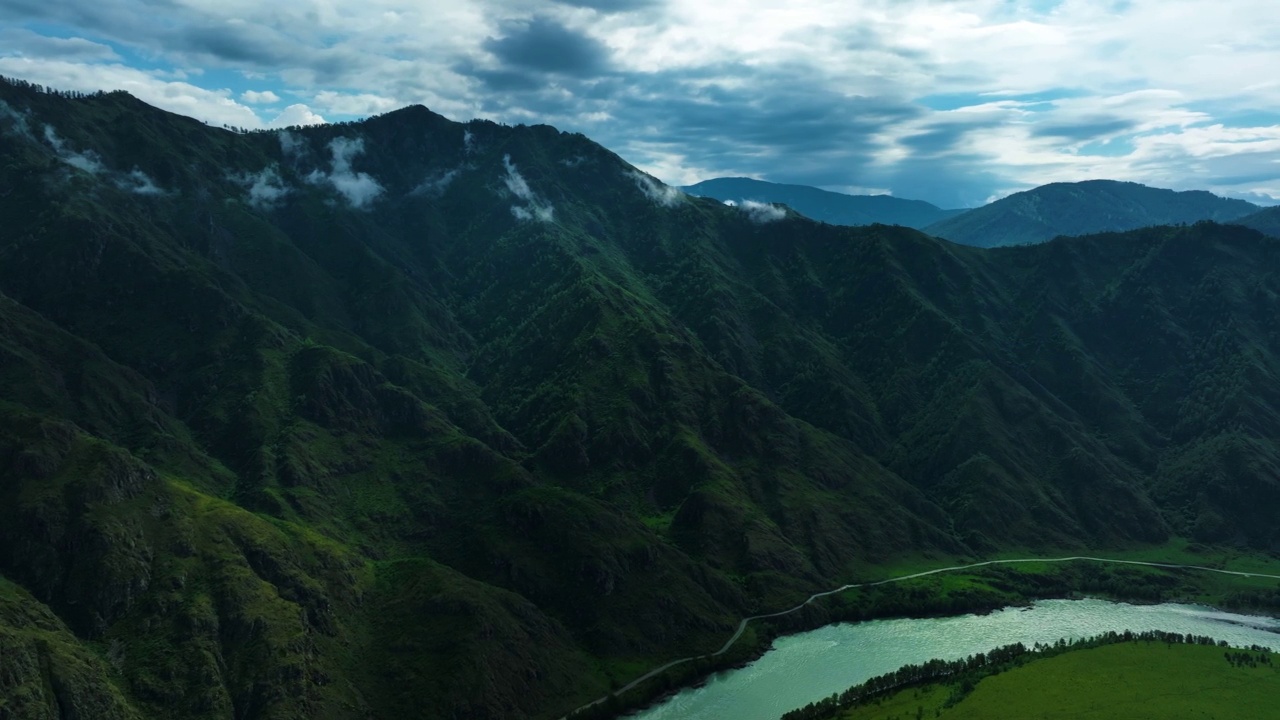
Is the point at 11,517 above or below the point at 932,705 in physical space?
above

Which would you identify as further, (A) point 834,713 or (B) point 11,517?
(B) point 11,517

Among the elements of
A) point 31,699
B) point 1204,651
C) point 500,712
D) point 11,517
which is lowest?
point 500,712

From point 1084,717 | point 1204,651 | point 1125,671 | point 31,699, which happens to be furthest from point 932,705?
point 31,699

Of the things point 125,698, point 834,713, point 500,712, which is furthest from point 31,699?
point 834,713

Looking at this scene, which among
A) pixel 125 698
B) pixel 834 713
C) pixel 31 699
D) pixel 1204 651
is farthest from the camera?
pixel 1204 651

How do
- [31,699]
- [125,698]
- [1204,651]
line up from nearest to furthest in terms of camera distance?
1. [31,699]
2. [125,698]
3. [1204,651]

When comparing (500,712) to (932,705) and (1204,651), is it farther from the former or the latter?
(1204,651)

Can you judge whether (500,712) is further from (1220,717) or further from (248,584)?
(1220,717)
